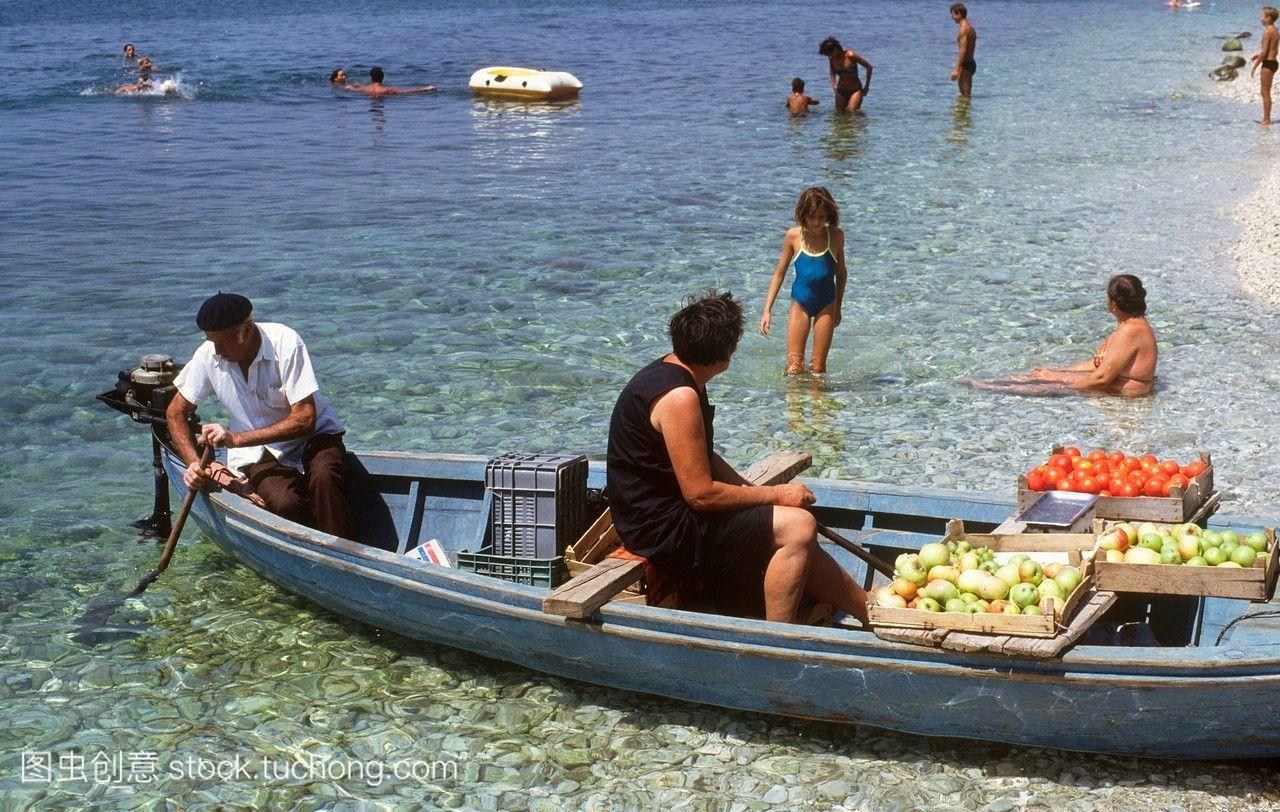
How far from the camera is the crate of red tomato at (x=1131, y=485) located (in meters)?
7.67

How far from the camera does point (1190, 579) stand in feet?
22.3

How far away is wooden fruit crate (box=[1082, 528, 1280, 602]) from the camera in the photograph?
6715 mm

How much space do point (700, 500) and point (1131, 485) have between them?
2.74 metres

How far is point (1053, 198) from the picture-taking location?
2252 centimetres

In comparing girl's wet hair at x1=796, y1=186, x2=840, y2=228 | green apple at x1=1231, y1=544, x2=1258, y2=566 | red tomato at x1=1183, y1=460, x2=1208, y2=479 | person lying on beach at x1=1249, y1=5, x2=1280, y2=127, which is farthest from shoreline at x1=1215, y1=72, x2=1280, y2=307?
green apple at x1=1231, y1=544, x2=1258, y2=566

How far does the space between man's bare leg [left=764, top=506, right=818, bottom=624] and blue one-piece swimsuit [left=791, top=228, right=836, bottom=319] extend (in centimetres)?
→ 557

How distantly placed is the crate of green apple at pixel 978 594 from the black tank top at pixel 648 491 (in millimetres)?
1149

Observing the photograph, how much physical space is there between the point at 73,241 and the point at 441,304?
7604 mm

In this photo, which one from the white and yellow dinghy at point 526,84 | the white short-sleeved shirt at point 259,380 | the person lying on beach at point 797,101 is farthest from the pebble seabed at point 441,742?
the white and yellow dinghy at point 526,84

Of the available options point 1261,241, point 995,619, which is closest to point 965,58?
point 1261,241

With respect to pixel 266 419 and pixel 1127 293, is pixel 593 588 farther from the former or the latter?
pixel 1127 293

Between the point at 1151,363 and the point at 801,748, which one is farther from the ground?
the point at 1151,363

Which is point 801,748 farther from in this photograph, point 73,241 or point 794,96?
point 794,96

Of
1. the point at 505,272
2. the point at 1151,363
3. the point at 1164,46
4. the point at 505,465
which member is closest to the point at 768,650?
the point at 505,465
